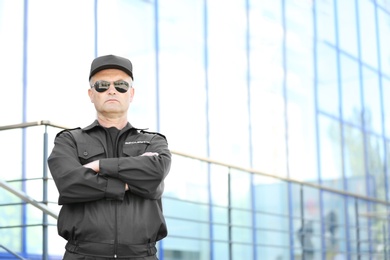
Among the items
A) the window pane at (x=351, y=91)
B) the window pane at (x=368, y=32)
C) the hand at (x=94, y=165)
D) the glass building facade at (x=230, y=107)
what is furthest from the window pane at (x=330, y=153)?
the hand at (x=94, y=165)

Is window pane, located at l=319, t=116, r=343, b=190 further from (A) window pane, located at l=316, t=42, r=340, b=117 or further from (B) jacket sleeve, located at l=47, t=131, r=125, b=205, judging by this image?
(B) jacket sleeve, located at l=47, t=131, r=125, b=205

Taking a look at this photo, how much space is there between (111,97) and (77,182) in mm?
397

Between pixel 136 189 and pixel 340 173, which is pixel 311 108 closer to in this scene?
pixel 340 173

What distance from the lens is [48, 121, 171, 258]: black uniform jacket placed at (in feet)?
10.6

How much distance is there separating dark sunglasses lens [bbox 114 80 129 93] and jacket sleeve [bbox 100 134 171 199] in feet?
0.96

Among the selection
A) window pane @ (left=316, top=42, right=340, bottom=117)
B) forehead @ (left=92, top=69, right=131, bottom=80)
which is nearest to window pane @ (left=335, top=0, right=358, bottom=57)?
window pane @ (left=316, top=42, right=340, bottom=117)

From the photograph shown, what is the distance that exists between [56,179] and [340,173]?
12.5 metres

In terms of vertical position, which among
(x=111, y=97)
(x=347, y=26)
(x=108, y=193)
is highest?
(x=347, y=26)

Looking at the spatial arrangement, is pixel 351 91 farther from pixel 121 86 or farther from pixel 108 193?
pixel 108 193

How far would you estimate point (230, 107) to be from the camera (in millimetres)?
11945

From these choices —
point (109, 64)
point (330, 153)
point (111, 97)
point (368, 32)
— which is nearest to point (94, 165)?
Result: point (111, 97)

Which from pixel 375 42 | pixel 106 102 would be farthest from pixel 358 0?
pixel 106 102

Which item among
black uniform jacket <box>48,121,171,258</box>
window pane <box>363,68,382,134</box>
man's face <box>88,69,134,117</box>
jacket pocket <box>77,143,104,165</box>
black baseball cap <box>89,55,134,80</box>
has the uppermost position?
window pane <box>363,68,382,134</box>

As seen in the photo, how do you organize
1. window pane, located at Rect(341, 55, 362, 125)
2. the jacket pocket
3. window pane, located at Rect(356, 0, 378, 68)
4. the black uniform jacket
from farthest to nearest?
window pane, located at Rect(356, 0, 378, 68) < window pane, located at Rect(341, 55, 362, 125) < the jacket pocket < the black uniform jacket
